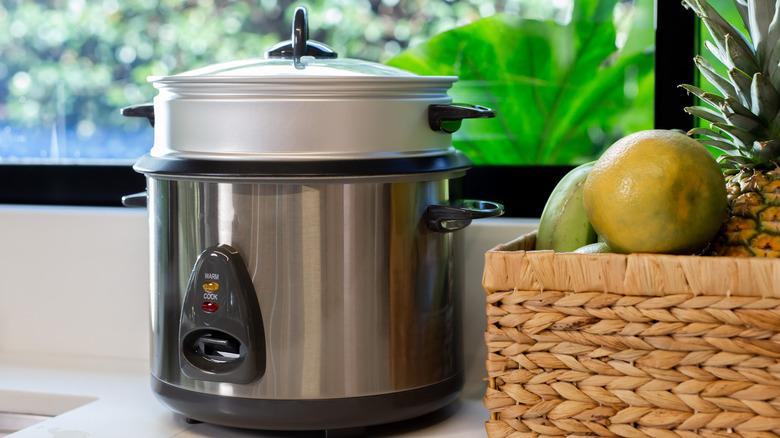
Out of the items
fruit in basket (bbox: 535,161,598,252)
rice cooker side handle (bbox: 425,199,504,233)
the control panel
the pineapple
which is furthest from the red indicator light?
the pineapple

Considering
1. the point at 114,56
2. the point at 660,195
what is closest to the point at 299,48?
the point at 660,195

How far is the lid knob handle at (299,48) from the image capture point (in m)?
0.96

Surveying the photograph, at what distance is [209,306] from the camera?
89 cm

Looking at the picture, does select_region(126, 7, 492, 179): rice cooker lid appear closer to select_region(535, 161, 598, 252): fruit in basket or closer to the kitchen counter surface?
select_region(535, 161, 598, 252): fruit in basket

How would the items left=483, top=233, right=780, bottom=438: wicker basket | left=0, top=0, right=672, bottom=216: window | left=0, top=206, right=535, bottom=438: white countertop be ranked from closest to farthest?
left=483, top=233, right=780, bottom=438: wicker basket, left=0, top=206, right=535, bottom=438: white countertop, left=0, top=0, right=672, bottom=216: window

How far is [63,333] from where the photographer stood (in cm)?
134

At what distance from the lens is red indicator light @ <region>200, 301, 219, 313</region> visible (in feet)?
2.92

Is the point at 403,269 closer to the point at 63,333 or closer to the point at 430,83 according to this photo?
the point at 430,83

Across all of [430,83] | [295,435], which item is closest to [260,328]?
[295,435]

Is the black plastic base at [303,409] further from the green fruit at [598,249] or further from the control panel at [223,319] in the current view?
the green fruit at [598,249]

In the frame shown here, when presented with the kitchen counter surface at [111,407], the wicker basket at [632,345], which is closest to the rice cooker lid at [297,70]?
the wicker basket at [632,345]

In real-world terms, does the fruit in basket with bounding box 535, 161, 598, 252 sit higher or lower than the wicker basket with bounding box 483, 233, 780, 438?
higher

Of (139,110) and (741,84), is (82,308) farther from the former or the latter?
(741,84)

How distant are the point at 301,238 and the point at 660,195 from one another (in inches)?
14.0
